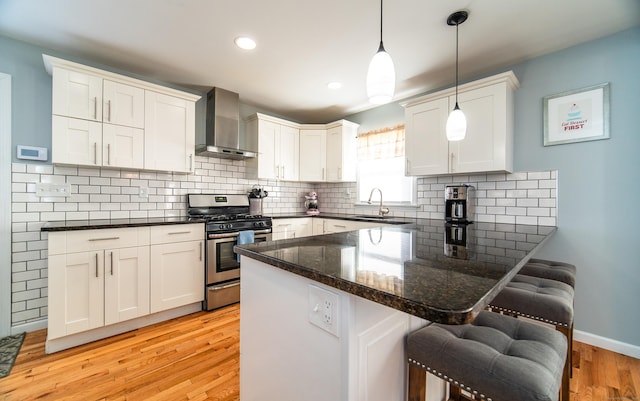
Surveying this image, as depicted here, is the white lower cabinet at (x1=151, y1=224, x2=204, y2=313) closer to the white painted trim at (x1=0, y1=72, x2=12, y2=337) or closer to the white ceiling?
the white painted trim at (x1=0, y1=72, x2=12, y2=337)

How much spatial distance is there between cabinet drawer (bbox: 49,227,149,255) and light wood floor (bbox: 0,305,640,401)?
0.78 meters

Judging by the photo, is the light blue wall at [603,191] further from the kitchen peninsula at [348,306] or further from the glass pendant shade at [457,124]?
the kitchen peninsula at [348,306]

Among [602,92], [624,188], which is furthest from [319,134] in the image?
[624,188]

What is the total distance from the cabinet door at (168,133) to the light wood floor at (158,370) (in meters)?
1.63

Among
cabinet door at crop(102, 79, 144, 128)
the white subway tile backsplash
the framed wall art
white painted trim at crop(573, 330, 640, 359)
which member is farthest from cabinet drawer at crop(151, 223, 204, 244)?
white painted trim at crop(573, 330, 640, 359)

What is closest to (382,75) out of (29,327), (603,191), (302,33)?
(302,33)

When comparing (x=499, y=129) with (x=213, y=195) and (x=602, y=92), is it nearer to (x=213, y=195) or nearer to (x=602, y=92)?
(x=602, y=92)

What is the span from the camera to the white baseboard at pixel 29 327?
2210 mm

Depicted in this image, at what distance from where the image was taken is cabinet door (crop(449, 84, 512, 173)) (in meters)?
2.37

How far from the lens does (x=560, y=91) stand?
7.54 ft

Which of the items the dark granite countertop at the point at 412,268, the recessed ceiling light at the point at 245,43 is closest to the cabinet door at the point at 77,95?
the recessed ceiling light at the point at 245,43

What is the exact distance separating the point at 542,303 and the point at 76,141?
3.49m

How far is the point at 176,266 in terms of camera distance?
2.57 m

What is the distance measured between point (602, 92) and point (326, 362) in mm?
2910
